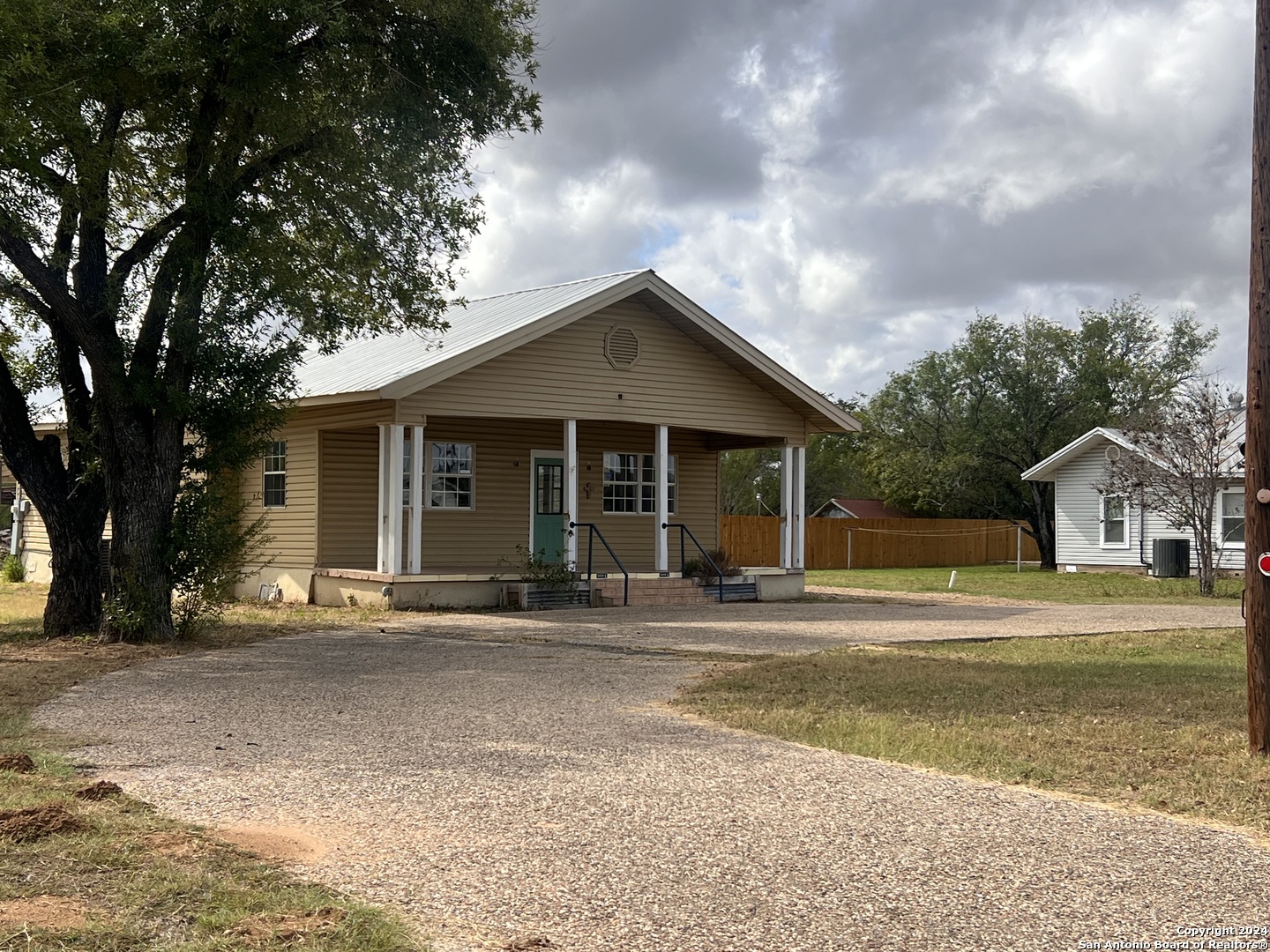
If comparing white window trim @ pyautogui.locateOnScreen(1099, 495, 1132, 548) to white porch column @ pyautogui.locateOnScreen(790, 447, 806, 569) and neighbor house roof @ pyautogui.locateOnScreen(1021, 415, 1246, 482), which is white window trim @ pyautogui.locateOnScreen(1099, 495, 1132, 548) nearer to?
neighbor house roof @ pyautogui.locateOnScreen(1021, 415, 1246, 482)

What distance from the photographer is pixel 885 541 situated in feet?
136

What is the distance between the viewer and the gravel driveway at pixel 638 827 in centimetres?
452

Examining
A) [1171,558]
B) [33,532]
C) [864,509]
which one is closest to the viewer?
[33,532]

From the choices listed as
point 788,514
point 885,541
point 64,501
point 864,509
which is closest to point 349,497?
point 64,501

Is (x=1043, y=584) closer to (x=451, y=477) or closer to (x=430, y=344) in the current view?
(x=451, y=477)

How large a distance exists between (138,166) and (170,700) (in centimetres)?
742

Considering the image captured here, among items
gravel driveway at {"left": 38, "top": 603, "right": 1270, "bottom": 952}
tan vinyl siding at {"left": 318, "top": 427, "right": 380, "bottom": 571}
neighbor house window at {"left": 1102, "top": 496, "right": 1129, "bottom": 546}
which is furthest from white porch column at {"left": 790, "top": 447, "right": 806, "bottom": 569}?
neighbor house window at {"left": 1102, "top": 496, "right": 1129, "bottom": 546}

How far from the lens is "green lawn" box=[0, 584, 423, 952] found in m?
4.10

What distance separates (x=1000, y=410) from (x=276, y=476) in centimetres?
2828

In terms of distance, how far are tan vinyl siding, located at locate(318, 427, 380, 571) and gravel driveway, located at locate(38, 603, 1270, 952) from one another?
1081 cm

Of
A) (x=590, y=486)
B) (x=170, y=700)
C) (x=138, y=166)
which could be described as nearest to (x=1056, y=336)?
(x=590, y=486)

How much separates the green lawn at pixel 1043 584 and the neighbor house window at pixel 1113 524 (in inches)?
50.2

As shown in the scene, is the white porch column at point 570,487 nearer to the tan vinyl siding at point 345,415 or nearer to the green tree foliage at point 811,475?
the tan vinyl siding at point 345,415

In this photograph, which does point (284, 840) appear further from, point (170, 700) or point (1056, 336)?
point (1056, 336)
